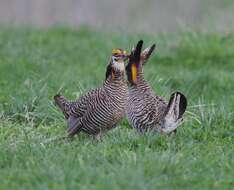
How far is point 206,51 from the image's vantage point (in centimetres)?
1161

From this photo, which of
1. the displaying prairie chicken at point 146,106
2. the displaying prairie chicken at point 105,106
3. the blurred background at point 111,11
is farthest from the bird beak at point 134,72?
the blurred background at point 111,11

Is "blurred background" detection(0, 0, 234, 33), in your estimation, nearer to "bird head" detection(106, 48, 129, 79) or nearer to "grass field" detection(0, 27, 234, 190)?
"grass field" detection(0, 27, 234, 190)

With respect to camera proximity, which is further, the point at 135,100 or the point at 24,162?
the point at 135,100

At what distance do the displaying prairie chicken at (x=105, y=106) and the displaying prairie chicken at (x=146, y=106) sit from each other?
0.10m

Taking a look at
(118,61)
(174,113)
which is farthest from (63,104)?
(174,113)

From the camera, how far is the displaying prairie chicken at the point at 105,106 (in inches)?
278

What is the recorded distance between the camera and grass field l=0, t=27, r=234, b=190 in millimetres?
5496

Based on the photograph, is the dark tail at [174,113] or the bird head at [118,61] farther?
the bird head at [118,61]

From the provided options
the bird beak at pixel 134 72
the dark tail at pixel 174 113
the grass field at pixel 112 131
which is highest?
the bird beak at pixel 134 72

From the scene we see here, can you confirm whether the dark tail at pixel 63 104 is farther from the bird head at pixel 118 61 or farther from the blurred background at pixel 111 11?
the blurred background at pixel 111 11

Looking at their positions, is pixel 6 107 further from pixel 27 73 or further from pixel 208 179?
pixel 208 179

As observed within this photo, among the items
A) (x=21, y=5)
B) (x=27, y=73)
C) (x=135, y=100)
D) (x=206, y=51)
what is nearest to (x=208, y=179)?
(x=135, y=100)

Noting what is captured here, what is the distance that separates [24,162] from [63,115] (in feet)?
6.31

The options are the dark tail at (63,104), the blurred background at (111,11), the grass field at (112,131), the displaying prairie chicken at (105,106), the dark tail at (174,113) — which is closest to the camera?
the grass field at (112,131)
